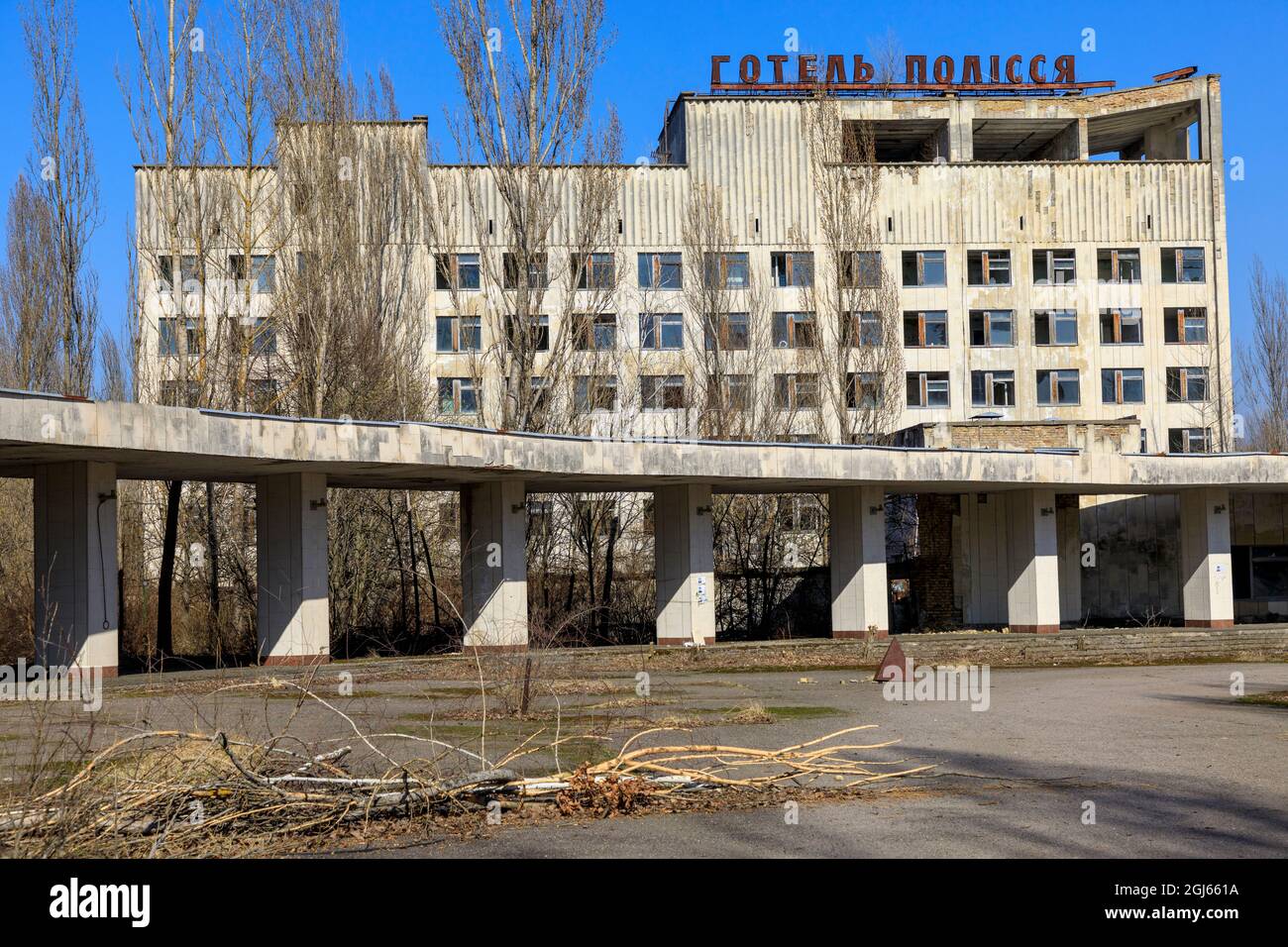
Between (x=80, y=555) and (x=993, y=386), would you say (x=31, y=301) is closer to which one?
(x=80, y=555)

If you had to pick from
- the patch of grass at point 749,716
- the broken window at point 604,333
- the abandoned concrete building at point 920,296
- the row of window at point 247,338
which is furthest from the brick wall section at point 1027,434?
the patch of grass at point 749,716

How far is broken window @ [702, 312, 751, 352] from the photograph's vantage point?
45344 millimetres

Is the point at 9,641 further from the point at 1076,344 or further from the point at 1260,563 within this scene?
the point at 1076,344

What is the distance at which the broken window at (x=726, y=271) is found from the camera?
45969mm

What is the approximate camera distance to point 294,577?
77.1ft

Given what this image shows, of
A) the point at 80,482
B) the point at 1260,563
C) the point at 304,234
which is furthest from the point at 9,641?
the point at 1260,563

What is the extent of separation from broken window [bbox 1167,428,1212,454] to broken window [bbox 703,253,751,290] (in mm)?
16484

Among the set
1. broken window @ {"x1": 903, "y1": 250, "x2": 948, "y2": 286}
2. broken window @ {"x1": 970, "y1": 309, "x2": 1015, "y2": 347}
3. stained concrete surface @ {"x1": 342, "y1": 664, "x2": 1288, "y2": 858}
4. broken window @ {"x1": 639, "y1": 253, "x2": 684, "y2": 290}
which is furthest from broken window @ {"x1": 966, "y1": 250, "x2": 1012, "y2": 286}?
stained concrete surface @ {"x1": 342, "y1": 664, "x2": 1288, "y2": 858}

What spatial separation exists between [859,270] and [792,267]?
4362 millimetres

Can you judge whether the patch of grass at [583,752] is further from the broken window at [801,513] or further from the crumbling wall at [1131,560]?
the crumbling wall at [1131,560]

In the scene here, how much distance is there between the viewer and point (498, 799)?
352 inches

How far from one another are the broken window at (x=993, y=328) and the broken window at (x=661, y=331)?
10.8 m

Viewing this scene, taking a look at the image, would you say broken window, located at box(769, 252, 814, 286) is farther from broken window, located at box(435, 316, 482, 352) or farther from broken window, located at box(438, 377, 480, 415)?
broken window, located at box(438, 377, 480, 415)
